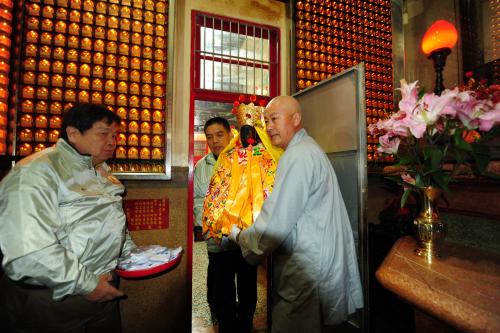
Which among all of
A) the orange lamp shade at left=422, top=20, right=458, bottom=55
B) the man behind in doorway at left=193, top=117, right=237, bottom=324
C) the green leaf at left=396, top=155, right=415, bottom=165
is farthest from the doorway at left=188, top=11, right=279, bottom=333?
the green leaf at left=396, top=155, right=415, bottom=165

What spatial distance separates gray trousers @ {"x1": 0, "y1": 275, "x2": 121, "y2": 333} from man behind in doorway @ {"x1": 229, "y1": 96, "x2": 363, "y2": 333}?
41.5 inches

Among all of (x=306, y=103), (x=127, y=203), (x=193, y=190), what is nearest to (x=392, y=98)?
(x=306, y=103)

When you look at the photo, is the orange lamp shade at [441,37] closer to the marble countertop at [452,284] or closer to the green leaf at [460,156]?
the green leaf at [460,156]

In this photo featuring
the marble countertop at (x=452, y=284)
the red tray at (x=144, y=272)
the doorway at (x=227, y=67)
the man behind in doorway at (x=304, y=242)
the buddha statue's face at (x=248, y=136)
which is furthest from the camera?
the doorway at (x=227, y=67)

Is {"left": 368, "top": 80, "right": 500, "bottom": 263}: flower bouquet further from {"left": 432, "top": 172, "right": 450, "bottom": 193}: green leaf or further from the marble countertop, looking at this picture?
the marble countertop

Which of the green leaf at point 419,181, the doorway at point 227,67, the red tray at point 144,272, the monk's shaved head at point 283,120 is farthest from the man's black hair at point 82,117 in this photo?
the green leaf at point 419,181

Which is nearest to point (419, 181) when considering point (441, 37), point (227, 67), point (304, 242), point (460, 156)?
point (460, 156)

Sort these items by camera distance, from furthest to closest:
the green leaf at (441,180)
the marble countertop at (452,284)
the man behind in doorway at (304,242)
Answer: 1. the man behind in doorway at (304,242)
2. the green leaf at (441,180)
3. the marble countertop at (452,284)

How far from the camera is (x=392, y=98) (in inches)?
163

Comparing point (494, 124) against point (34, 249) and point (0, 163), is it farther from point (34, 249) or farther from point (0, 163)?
point (0, 163)

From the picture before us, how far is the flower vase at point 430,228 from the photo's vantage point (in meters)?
1.41

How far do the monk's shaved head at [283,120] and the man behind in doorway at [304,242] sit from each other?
29cm

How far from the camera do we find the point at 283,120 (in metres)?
1.99

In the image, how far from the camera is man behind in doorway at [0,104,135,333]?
4.17 feet
